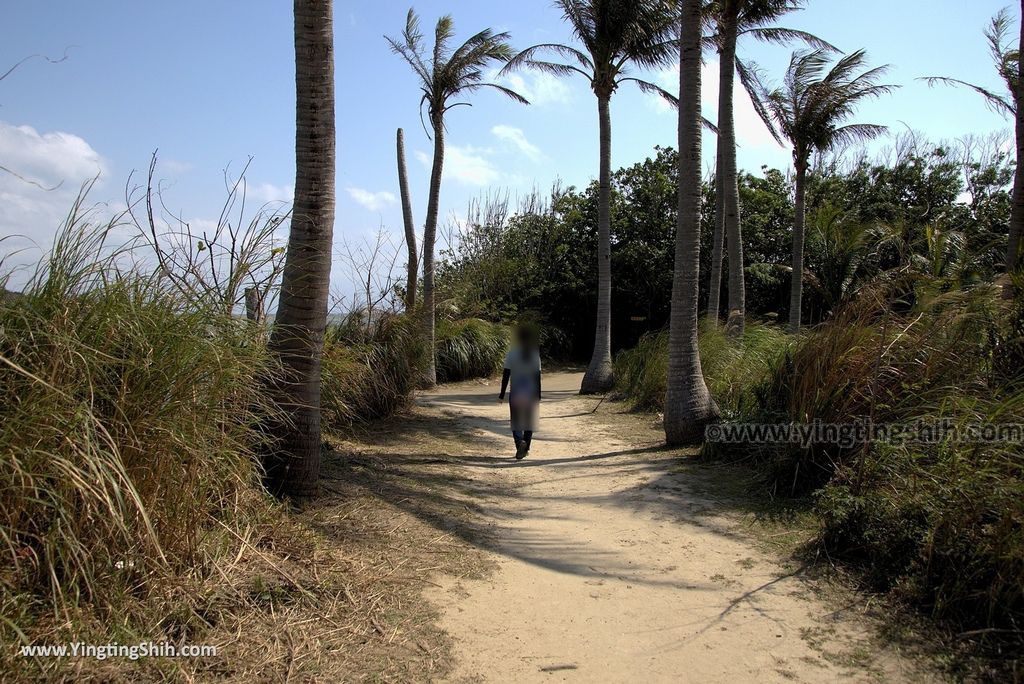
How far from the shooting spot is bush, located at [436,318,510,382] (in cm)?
→ 1842

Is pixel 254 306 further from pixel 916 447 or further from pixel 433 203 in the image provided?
pixel 433 203

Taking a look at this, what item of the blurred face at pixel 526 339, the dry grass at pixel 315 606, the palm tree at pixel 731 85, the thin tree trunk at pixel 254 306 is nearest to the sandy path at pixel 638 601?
the dry grass at pixel 315 606

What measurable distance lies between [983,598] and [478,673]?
284 cm

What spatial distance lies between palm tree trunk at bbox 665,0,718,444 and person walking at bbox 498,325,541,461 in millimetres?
1885

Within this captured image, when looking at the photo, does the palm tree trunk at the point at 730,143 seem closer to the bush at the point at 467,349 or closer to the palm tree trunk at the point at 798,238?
the palm tree trunk at the point at 798,238

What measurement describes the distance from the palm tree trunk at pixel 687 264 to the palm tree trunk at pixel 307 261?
5.03 m

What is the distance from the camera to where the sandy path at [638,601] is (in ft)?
11.8

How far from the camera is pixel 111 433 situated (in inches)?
131

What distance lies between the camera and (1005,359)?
19.2 feet

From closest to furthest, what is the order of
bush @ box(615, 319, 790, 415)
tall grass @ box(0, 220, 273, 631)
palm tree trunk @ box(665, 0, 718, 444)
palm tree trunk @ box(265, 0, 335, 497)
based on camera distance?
tall grass @ box(0, 220, 273, 631), palm tree trunk @ box(265, 0, 335, 497), palm tree trunk @ box(665, 0, 718, 444), bush @ box(615, 319, 790, 415)

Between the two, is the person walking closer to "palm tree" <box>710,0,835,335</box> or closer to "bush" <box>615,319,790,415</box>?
"bush" <box>615,319,790,415</box>

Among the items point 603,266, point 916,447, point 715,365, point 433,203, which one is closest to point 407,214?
point 433,203

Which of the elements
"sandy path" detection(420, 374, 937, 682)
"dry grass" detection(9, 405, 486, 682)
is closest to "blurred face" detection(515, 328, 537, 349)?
"sandy path" detection(420, 374, 937, 682)

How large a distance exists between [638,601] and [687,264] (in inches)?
230
